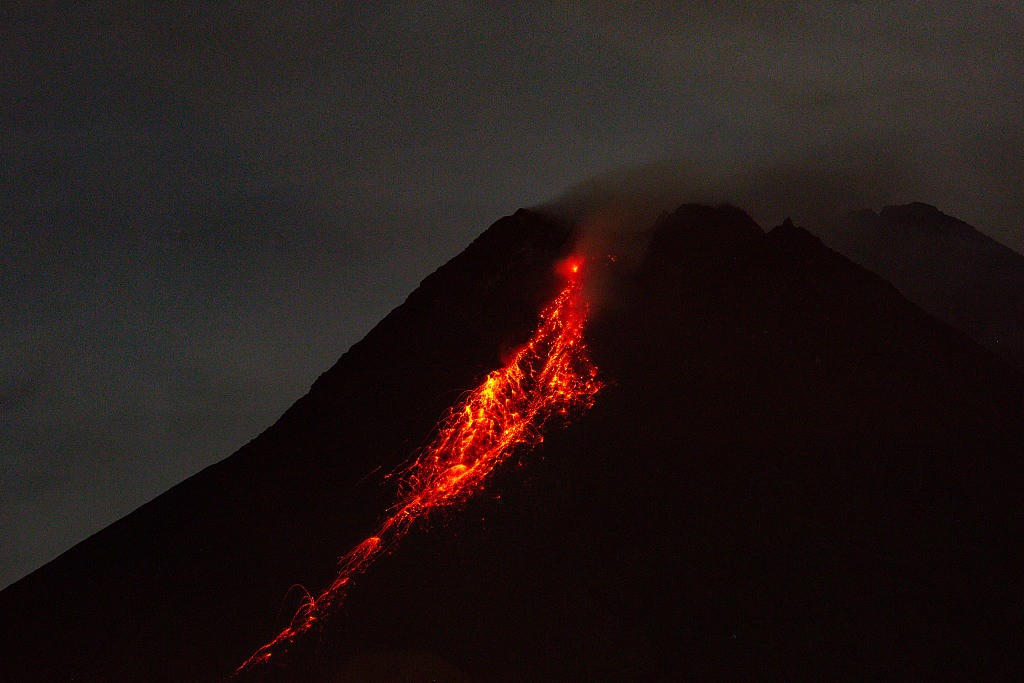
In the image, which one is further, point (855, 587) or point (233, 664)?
point (233, 664)

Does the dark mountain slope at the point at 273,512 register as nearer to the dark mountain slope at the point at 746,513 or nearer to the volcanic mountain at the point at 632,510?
the volcanic mountain at the point at 632,510

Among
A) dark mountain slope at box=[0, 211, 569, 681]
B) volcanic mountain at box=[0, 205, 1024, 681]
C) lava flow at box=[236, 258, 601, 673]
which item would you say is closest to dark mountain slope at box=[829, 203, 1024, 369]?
volcanic mountain at box=[0, 205, 1024, 681]

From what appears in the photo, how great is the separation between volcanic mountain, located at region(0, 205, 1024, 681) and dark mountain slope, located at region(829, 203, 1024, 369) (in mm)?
16099

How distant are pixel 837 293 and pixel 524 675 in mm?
10918

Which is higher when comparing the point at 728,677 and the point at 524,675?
the point at 524,675

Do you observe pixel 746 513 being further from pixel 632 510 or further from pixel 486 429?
pixel 486 429

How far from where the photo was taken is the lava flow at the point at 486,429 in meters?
20.8

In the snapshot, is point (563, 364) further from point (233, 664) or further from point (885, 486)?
point (233, 664)

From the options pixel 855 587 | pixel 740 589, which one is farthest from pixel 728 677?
pixel 855 587

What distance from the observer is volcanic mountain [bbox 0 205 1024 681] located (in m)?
18.4

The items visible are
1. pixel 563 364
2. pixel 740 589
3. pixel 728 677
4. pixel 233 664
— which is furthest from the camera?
pixel 563 364

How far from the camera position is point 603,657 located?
18062mm

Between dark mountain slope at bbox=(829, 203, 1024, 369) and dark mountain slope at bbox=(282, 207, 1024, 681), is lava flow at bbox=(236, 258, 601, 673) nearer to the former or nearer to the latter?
dark mountain slope at bbox=(282, 207, 1024, 681)

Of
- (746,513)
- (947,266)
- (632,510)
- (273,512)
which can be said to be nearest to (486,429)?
(632,510)
